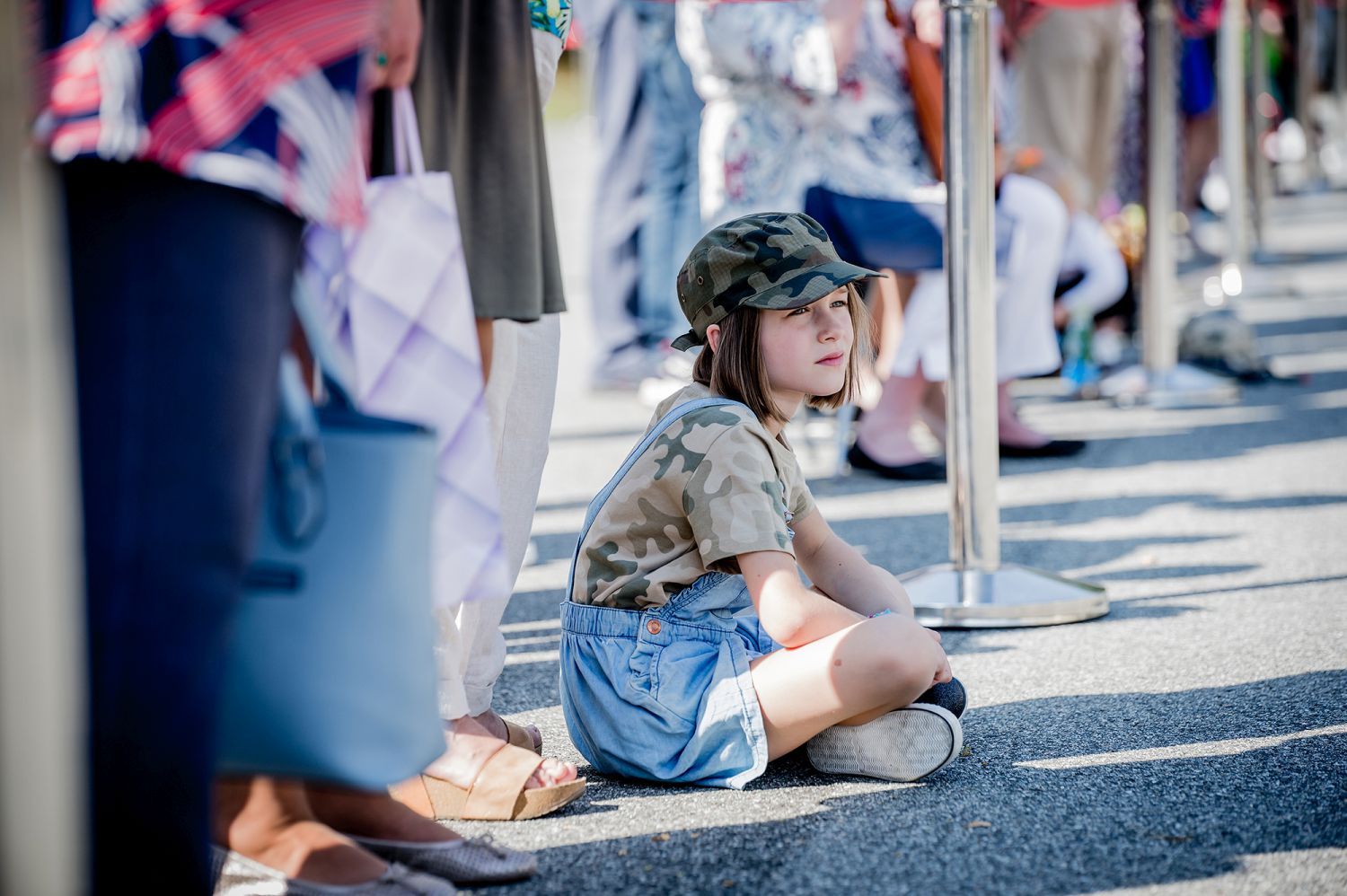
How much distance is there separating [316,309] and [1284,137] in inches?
779

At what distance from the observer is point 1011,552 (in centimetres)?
394

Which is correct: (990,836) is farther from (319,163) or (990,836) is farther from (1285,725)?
(319,163)

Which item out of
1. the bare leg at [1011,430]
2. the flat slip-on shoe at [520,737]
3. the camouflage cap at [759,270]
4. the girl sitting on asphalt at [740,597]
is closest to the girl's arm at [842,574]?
the girl sitting on asphalt at [740,597]

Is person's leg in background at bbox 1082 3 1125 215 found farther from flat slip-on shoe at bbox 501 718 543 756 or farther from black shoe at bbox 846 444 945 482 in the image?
flat slip-on shoe at bbox 501 718 543 756

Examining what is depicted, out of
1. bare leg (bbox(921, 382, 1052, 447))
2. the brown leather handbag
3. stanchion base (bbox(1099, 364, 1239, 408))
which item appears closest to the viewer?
the brown leather handbag

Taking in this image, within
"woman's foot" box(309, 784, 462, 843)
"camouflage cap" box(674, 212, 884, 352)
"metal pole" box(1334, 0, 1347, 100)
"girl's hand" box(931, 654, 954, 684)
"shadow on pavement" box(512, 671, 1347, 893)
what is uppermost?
"metal pole" box(1334, 0, 1347, 100)

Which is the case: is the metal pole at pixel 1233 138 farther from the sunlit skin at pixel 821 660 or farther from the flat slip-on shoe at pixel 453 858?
the flat slip-on shoe at pixel 453 858

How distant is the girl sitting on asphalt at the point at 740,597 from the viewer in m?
2.24

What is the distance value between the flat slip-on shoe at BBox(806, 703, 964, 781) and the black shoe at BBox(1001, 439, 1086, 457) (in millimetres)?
3032

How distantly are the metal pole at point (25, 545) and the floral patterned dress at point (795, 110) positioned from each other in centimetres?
363

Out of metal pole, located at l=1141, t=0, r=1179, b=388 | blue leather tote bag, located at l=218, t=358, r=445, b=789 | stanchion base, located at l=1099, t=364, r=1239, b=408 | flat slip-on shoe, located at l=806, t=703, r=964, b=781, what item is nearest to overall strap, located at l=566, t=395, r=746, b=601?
flat slip-on shoe, located at l=806, t=703, r=964, b=781

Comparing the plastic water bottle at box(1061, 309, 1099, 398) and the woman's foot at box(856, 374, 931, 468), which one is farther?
the plastic water bottle at box(1061, 309, 1099, 398)

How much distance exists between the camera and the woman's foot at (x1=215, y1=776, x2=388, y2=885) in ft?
5.94

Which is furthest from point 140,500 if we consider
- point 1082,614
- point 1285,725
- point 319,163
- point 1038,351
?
point 1038,351
